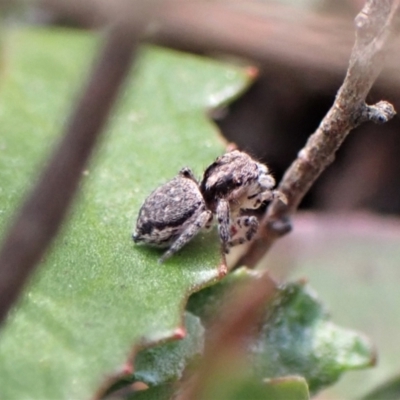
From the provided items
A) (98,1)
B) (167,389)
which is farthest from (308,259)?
(98,1)

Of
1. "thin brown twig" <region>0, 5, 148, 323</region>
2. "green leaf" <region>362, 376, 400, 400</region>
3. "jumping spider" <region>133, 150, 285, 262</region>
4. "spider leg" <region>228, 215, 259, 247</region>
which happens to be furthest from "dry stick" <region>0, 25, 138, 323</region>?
"green leaf" <region>362, 376, 400, 400</region>

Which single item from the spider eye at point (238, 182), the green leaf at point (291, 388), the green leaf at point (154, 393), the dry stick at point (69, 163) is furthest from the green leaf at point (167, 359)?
the dry stick at point (69, 163)

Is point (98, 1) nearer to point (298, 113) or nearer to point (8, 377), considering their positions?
point (8, 377)

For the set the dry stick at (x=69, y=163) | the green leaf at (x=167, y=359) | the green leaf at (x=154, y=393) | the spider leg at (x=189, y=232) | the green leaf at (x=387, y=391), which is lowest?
the green leaf at (x=387, y=391)

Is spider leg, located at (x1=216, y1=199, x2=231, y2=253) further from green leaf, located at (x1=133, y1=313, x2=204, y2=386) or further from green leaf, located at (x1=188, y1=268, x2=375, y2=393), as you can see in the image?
green leaf, located at (x1=133, y1=313, x2=204, y2=386)

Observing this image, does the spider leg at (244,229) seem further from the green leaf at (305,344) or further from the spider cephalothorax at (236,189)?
the green leaf at (305,344)

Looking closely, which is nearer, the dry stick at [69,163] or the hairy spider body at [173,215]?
the dry stick at [69,163]

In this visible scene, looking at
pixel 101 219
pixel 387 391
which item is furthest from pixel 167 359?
pixel 387 391
